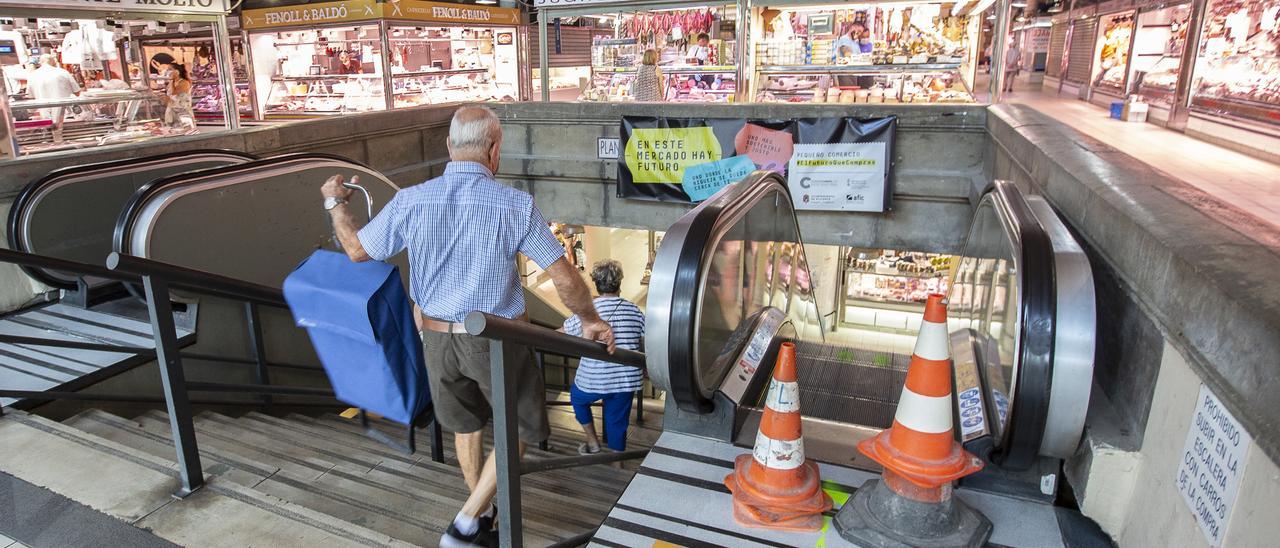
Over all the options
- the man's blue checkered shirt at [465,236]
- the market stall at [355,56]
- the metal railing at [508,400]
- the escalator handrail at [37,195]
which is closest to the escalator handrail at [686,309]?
the metal railing at [508,400]

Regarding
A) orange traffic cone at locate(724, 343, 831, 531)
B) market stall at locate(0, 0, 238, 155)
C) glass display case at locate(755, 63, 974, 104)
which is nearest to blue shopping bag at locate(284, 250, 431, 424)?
orange traffic cone at locate(724, 343, 831, 531)

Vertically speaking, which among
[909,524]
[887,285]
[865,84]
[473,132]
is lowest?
[887,285]

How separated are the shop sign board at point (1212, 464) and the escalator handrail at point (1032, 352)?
405 mm

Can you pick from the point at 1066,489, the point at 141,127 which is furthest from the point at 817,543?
the point at 141,127

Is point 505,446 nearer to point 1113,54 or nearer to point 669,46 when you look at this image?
point 669,46

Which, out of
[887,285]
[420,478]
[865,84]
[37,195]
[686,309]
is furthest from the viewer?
[887,285]

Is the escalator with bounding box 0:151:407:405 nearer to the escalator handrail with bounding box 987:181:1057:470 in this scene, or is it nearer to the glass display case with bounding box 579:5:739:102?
the glass display case with bounding box 579:5:739:102

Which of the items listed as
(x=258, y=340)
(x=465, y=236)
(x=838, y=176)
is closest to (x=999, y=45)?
(x=838, y=176)

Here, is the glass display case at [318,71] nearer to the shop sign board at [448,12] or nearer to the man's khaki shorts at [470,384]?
the shop sign board at [448,12]

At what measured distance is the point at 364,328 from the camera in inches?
120

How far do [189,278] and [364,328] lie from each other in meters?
0.71

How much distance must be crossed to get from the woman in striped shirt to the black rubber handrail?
141 cm

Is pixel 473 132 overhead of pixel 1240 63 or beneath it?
beneath

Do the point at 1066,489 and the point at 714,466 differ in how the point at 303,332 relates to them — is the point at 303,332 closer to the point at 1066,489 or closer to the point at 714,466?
the point at 714,466
